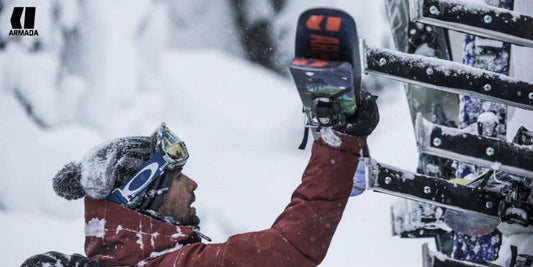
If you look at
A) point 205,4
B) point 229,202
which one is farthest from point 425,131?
point 205,4

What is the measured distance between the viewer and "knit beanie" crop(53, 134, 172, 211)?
195cm

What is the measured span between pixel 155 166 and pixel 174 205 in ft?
0.54

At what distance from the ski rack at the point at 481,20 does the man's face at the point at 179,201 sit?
1010mm

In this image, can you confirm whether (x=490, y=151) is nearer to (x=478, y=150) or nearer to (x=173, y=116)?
(x=478, y=150)

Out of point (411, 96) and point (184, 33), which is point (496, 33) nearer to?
point (411, 96)

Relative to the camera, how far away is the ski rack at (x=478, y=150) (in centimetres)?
179

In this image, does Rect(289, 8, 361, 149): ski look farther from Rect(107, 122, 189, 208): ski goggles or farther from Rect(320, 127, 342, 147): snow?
Rect(107, 122, 189, 208): ski goggles

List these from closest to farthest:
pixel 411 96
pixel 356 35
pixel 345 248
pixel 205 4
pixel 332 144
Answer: pixel 356 35 → pixel 332 144 → pixel 411 96 → pixel 345 248 → pixel 205 4

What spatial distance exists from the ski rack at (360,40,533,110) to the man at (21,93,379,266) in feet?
1.00

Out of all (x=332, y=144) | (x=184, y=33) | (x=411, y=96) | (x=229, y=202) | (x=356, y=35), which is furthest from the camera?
(x=184, y=33)

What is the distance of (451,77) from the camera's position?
1898mm

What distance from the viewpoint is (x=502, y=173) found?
1.91 metres

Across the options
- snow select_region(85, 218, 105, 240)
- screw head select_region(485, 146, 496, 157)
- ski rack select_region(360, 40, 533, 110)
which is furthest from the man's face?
screw head select_region(485, 146, 496, 157)

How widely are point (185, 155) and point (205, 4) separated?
14.6 meters
